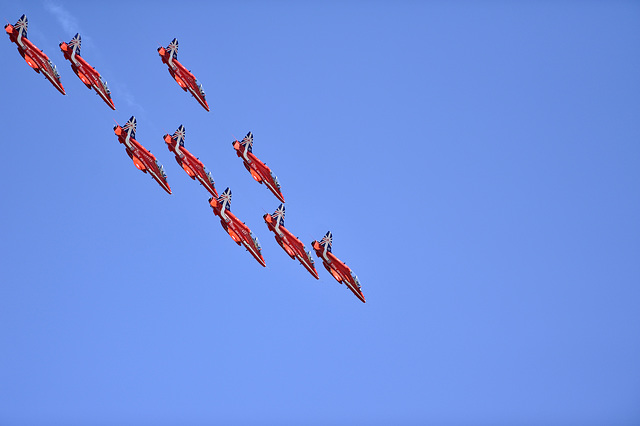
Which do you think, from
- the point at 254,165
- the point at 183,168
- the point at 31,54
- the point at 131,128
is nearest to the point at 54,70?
the point at 31,54

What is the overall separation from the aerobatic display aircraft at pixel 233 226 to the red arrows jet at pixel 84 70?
24.9m

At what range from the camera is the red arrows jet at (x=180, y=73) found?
182125mm

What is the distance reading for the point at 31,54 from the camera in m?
161

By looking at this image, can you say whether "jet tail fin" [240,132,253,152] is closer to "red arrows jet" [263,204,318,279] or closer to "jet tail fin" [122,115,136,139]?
"red arrows jet" [263,204,318,279]

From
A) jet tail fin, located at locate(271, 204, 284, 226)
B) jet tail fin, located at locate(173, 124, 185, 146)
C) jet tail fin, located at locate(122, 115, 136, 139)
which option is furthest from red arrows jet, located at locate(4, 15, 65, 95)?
jet tail fin, located at locate(271, 204, 284, 226)

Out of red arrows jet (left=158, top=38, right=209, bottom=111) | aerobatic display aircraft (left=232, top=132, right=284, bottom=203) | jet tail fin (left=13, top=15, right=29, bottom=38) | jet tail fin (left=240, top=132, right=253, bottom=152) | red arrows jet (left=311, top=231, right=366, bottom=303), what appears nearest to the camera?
jet tail fin (left=13, top=15, right=29, bottom=38)

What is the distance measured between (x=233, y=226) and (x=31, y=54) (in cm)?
4151

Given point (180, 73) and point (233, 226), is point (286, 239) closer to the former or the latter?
point (233, 226)

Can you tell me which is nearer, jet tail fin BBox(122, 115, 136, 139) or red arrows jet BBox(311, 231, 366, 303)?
jet tail fin BBox(122, 115, 136, 139)

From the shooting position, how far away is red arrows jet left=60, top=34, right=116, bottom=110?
162875 millimetres

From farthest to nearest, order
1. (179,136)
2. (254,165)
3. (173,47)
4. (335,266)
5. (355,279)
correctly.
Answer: (173,47)
(254,165)
(355,279)
(335,266)
(179,136)

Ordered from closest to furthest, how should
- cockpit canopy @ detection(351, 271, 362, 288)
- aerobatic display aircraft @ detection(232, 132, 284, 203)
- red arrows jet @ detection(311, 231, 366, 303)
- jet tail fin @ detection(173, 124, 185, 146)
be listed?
red arrows jet @ detection(311, 231, 366, 303), jet tail fin @ detection(173, 124, 185, 146), cockpit canopy @ detection(351, 271, 362, 288), aerobatic display aircraft @ detection(232, 132, 284, 203)

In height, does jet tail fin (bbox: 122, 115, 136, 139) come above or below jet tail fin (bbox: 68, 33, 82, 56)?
below

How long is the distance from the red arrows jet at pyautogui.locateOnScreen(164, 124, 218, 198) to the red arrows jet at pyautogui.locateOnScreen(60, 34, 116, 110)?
1199 cm
